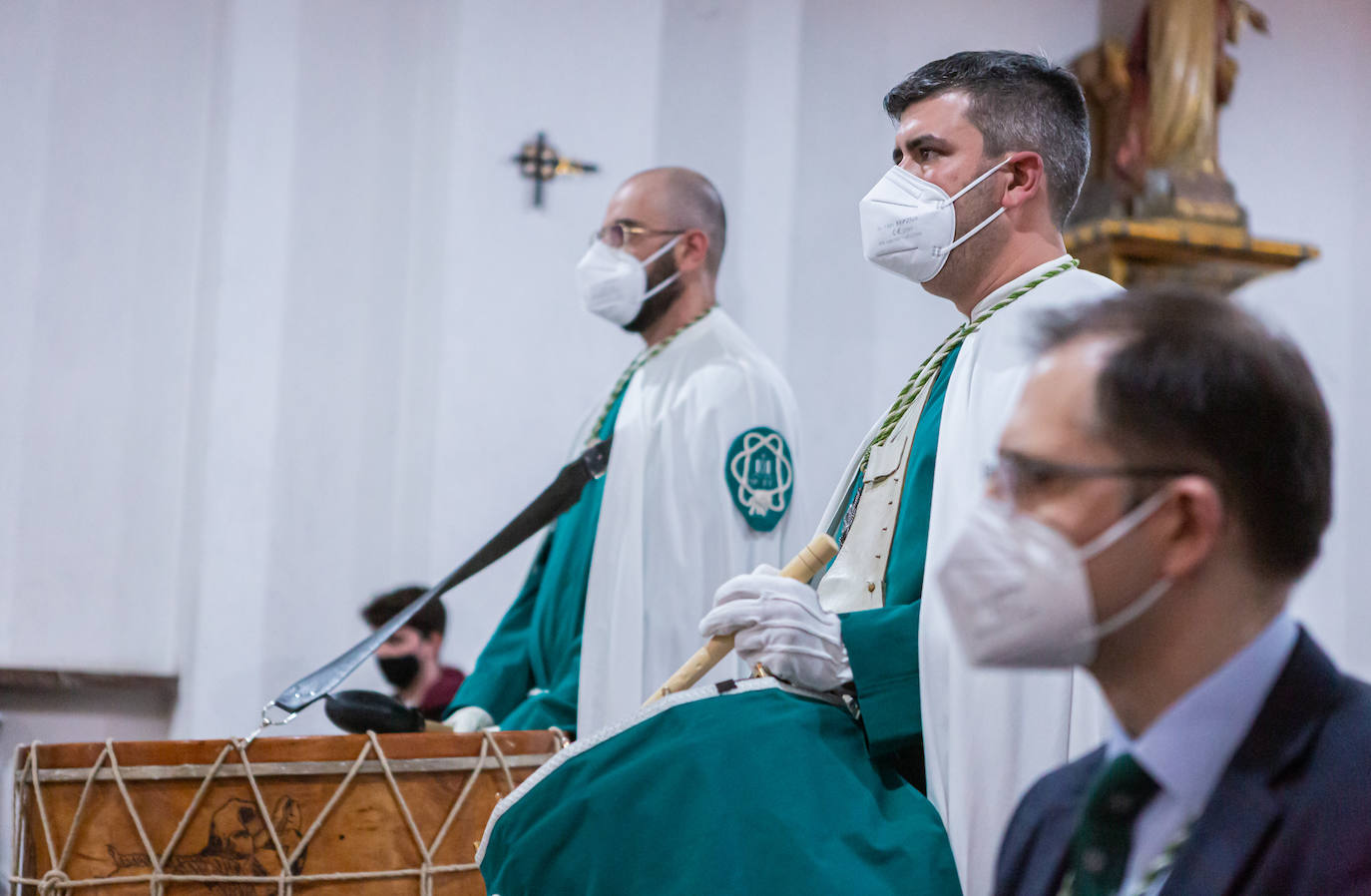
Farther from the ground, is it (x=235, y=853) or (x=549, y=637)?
(x=549, y=637)

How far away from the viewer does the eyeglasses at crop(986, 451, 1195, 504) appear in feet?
4.61

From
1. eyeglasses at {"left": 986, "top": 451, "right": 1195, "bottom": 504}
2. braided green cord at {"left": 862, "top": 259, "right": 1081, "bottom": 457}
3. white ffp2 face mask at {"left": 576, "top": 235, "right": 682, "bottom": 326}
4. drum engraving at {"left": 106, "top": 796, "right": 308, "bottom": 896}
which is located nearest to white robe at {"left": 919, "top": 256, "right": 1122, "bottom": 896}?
braided green cord at {"left": 862, "top": 259, "right": 1081, "bottom": 457}

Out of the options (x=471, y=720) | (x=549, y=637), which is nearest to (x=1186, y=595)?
(x=471, y=720)

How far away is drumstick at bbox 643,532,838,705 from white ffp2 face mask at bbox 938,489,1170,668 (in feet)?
3.58

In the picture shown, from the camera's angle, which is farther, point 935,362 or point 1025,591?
point 935,362

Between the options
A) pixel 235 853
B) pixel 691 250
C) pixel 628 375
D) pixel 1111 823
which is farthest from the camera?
pixel 691 250

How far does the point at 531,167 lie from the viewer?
627 cm

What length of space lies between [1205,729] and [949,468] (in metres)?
1.28

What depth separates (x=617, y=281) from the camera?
4676mm

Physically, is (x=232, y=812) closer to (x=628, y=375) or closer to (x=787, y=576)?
(x=787, y=576)

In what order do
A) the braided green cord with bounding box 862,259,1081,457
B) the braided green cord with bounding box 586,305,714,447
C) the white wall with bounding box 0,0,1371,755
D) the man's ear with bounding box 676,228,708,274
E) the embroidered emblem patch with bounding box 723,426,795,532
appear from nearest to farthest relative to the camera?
the braided green cord with bounding box 862,259,1081,457
the embroidered emblem patch with bounding box 723,426,795,532
the braided green cord with bounding box 586,305,714,447
the man's ear with bounding box 676,228,708,274
the white wall with bounding box 0,0,1371,755

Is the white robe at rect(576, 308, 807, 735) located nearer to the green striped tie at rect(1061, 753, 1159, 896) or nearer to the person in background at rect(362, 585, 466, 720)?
the person in background at rect(362, 585, 466, 720)

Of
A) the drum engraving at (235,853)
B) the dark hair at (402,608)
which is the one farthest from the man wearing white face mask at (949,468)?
the dark hair at (402,608)

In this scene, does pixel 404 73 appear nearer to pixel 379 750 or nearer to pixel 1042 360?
pixel 379 750
